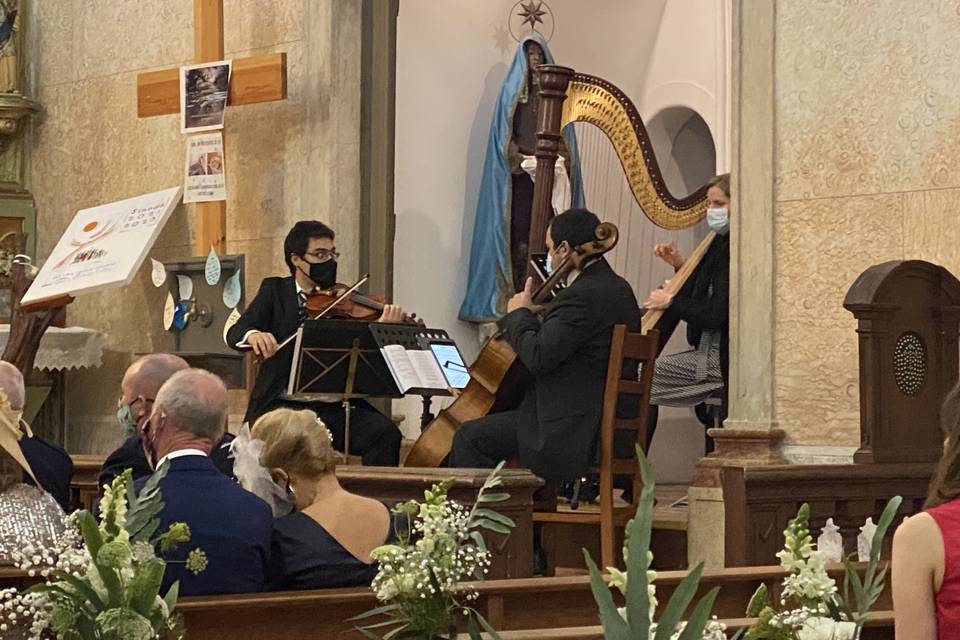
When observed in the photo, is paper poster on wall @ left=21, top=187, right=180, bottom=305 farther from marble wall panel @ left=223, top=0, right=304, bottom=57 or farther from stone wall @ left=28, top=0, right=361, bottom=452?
marble wall panel @ left=223, top=0, right=304, bottom=57

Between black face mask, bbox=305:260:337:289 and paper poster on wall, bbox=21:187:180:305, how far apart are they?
3.78ft

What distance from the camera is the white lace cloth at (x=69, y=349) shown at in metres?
10.0

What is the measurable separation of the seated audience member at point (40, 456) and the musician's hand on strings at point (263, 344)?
1.81 metres

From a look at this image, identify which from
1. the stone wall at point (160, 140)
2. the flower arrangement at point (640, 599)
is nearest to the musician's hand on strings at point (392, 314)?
the stone wall at point (160, 140)

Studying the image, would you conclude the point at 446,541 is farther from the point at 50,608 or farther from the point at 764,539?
the point at 764,539

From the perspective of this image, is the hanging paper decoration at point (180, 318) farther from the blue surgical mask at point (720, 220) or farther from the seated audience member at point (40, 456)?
the seated audience member at point (40, 456)

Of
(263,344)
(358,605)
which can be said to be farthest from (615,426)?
(358,605)

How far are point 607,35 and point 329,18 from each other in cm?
264

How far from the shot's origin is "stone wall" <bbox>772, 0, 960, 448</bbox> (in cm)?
684

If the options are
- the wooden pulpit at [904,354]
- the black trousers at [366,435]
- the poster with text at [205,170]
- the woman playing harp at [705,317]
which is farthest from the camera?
the poster with text at [205,170]

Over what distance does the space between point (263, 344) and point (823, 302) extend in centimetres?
233

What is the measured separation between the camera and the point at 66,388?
10617 mm

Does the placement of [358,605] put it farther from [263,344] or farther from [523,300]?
[263,344]

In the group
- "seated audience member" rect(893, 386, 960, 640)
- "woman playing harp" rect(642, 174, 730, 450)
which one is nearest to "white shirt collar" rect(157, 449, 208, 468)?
"seated audience member" rect(893, 386, 960, 640)
